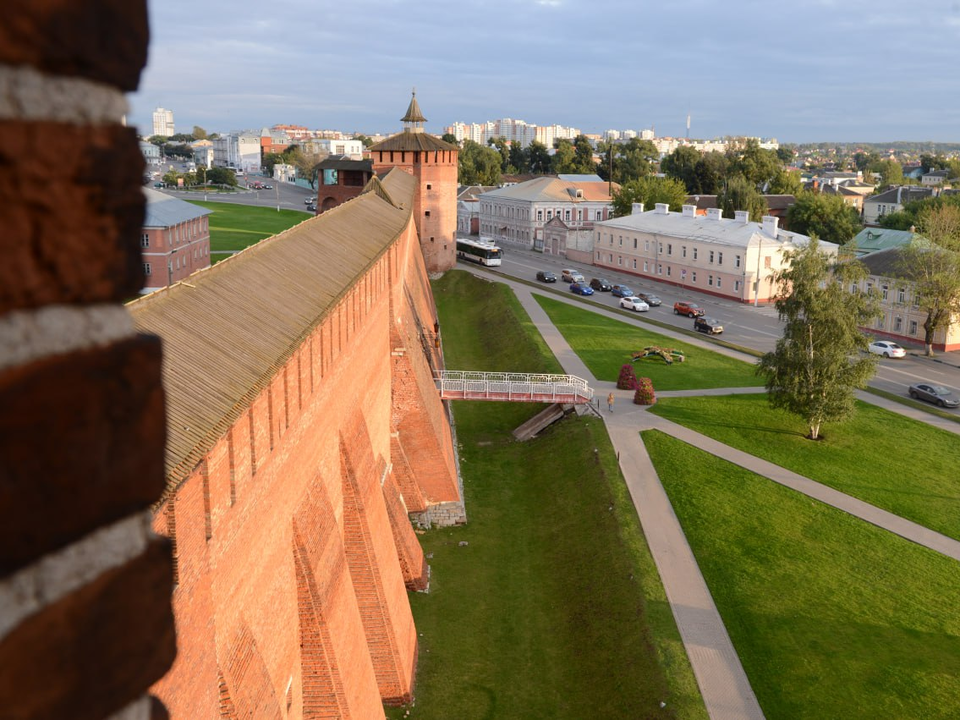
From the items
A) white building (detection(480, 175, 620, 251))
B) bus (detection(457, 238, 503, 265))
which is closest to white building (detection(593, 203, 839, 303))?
white building (detection(480, 175, 620, 251))

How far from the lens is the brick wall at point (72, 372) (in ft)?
4.02

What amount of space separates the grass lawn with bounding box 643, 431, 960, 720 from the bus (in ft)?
118

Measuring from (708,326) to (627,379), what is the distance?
11.2 metres

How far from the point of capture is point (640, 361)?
3547 centimetres

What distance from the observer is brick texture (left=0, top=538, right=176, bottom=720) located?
4.19ft

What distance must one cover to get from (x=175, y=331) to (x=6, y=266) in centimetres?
816

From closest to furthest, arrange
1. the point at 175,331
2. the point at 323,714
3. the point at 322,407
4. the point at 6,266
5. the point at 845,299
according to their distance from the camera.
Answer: the point at 6,266 → the point at 175,331 → the point at 323,714 → the point at 322,407 → the point at 845,299

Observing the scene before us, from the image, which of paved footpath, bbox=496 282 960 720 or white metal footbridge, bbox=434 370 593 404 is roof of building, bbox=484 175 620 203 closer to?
paved footpath, bbox=496 282 960 720

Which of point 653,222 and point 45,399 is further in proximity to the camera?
point 653,222

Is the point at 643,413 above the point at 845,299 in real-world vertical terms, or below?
below

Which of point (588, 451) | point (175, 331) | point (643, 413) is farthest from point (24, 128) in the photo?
point (643, 413)

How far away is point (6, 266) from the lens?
122cm

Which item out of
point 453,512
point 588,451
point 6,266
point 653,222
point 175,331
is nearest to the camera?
point 6,266

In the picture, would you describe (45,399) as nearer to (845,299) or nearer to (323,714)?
(323,714)
